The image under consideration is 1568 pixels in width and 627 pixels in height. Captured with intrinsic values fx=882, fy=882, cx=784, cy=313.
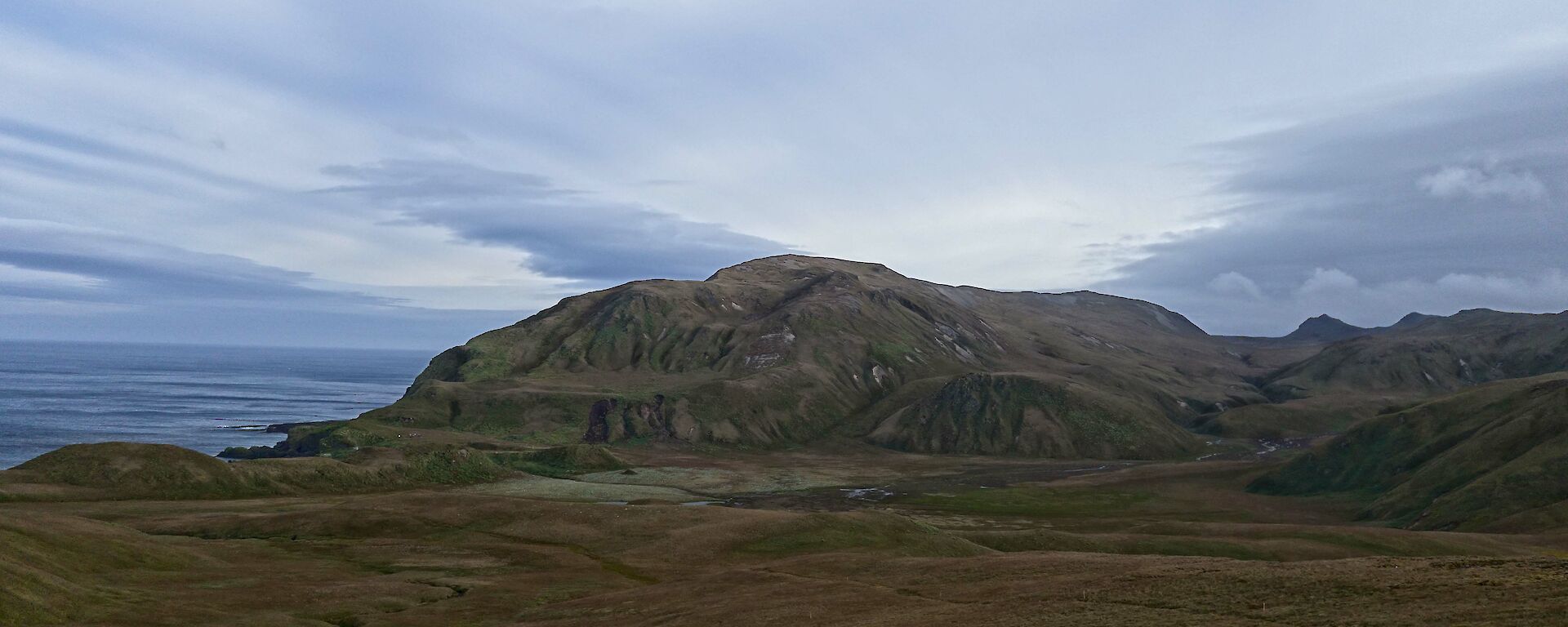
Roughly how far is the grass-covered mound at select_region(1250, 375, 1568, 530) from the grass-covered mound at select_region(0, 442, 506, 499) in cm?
16754

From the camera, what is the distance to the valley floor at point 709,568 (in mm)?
44750

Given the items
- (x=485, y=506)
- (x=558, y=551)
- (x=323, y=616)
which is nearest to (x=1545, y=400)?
(x=558, y=551)

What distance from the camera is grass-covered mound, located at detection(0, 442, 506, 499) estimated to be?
130 m

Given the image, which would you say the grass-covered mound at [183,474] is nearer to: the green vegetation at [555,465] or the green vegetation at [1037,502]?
the green vegetation at [555,465]

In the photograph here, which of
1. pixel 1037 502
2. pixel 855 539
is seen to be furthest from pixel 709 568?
pixel 1037 502

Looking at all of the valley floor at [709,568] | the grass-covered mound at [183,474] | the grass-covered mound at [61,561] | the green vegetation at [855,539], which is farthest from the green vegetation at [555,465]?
the grass-covered mound at [61,561]

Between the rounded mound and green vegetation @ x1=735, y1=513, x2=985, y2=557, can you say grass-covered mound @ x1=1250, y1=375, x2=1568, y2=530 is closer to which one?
green vegetation @ x1=735, y1=513, x2=985, y2=557

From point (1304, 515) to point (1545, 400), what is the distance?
42531mm

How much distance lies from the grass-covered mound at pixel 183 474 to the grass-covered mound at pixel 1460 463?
167536mm

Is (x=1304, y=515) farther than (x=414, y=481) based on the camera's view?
No

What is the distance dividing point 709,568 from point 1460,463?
127m

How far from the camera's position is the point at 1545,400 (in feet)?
479

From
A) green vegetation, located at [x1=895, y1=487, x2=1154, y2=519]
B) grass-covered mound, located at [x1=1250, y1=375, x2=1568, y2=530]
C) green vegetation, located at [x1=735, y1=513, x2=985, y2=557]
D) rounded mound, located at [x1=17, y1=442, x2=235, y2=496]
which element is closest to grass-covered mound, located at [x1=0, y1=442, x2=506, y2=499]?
rounded mound, located at [x1=17, y1=442, x2=235, y2=496]

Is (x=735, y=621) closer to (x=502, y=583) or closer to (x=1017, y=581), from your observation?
(x=1017, y=581)
